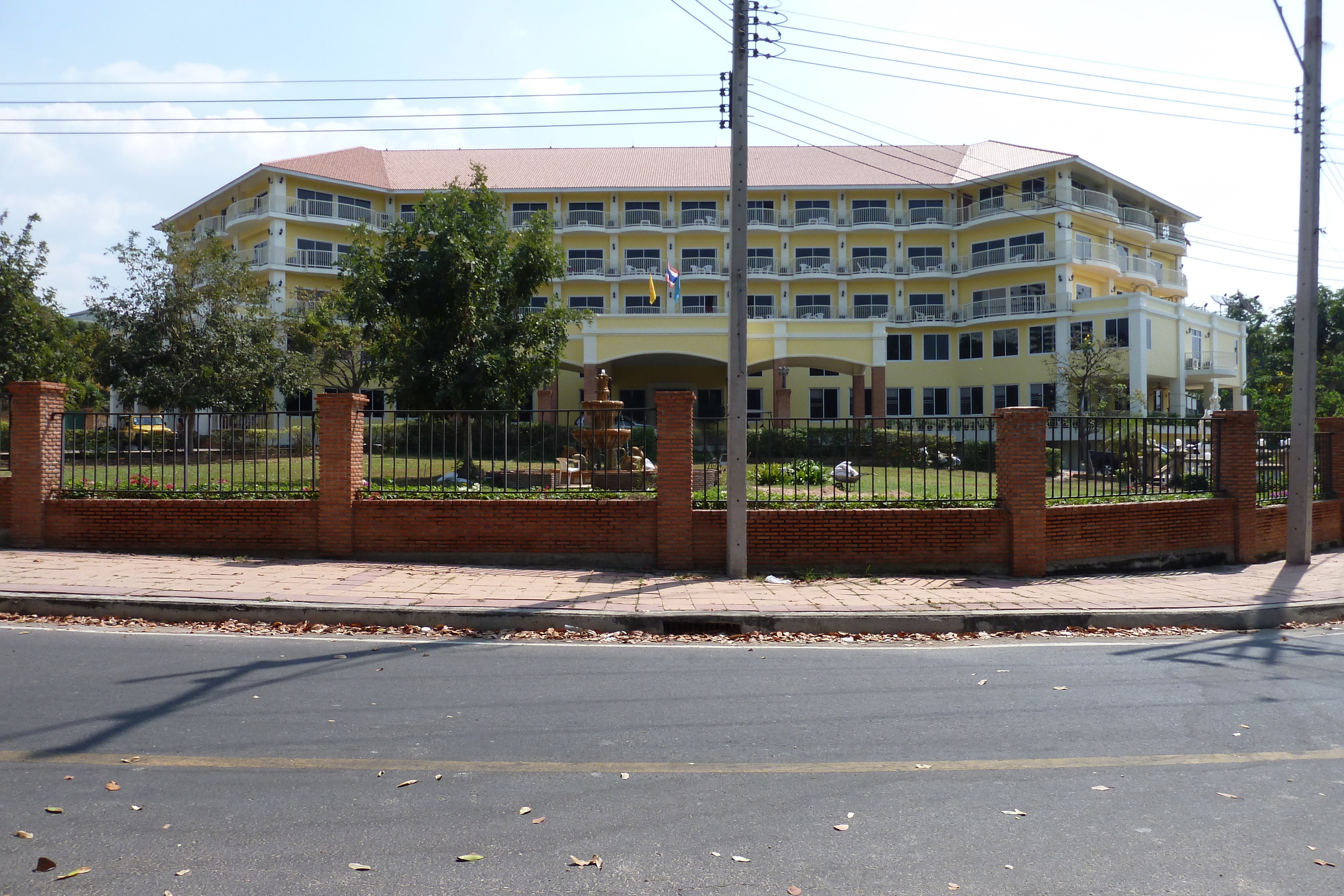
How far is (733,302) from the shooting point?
11.3m

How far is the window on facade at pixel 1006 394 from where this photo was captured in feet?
164

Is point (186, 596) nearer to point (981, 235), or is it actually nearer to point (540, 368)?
point (540, 368)

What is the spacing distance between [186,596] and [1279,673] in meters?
10.1

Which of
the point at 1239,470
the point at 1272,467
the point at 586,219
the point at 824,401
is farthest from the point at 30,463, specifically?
the point at 824,401

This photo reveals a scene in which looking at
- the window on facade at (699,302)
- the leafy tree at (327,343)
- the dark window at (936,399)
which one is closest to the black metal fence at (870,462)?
the leafy tree at (327,343)

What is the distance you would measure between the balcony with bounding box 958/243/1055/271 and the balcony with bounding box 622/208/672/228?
17403 millimetres

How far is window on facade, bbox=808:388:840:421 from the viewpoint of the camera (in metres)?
51.6

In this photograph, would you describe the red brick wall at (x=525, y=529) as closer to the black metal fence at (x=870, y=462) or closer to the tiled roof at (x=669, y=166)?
the black metal fence at (x=870, y=462)

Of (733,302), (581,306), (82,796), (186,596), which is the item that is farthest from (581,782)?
(581,306)

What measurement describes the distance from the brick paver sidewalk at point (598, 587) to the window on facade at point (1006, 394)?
39.1 metres

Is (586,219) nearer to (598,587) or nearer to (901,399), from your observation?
(901,399)

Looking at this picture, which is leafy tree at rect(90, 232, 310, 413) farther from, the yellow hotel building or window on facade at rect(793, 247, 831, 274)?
window on facade at rect(793, 247, 831, 274)

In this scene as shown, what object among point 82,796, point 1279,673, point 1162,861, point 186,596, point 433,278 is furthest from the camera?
point 433,278

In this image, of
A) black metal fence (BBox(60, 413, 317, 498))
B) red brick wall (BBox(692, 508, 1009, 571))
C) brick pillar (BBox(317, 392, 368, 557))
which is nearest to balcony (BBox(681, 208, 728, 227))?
black metal fence (BBox(60, 413, 317, 498))
